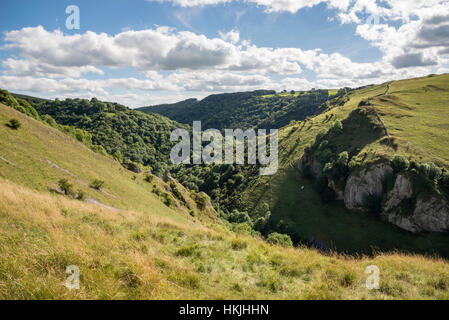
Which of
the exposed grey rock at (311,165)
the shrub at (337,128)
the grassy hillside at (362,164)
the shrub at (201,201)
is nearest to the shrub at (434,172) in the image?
the grassy hillside at (362,164)

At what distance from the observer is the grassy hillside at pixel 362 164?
62656mm

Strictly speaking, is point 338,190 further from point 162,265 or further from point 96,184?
point 162,265

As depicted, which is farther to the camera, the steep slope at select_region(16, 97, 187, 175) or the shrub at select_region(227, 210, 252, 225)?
the steep slope at select_region(16, 97, 187, 175)

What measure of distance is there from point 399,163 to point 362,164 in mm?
10850

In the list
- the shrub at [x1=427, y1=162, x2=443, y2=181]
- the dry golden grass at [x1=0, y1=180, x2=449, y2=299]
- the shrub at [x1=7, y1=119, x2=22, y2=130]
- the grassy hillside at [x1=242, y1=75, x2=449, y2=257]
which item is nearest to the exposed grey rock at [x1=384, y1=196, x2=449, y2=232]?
the grassy hillside at [x1=242, y1=75, x2=449, y2=257]

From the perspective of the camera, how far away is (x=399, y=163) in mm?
62031

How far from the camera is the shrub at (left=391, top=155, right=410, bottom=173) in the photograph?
200ft

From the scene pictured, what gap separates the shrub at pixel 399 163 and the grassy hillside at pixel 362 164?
3767mm

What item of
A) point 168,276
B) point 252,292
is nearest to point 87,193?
point 168,276

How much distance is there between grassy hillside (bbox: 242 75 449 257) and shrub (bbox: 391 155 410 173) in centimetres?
377

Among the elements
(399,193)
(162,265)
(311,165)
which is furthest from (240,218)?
(162,265)

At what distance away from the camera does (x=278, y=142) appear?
13112 cm

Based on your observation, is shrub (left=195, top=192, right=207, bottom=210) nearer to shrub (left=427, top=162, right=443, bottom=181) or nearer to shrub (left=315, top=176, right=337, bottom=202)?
shrub (left=315, top=176, right=337, bottom=202)
